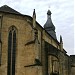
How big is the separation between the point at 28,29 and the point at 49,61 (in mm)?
4847

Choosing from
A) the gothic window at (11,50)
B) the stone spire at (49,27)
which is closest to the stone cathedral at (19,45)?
the gothic window at (11,50)

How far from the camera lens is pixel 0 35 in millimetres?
23203

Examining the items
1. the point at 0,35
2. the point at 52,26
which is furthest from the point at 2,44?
the point at 52,26

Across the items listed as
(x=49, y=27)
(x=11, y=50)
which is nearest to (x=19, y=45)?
(x=11, y=50)

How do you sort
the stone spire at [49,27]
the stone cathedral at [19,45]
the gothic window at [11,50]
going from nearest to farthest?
the stone cathedral at [19,45] < the gothic window at [11,50] < the stone spire at [49,27]

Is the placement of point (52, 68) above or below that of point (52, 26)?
below

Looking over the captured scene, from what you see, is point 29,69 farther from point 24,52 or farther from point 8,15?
point 8,15

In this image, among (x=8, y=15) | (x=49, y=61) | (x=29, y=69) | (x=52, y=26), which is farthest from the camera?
(x=52, y=26)

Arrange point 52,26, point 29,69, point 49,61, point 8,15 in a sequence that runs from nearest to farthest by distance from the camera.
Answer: point 29,69
point 8,15
point 49,61
point 52,26

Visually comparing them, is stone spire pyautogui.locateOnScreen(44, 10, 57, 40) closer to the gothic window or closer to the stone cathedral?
the stone cathedral

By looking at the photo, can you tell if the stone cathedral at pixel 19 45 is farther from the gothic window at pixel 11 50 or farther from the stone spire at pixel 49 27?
the stone spire at pixel 49 27

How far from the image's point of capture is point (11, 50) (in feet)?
77.2

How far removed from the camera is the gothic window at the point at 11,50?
22969mm

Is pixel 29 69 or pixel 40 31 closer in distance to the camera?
pixel 29 69
